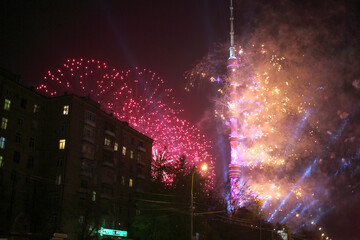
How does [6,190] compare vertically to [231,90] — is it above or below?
below

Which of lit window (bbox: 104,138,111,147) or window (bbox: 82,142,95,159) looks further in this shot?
lit window (bbox: 104,138,111,147)

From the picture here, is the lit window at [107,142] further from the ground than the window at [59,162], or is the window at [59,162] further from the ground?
the lit window at [107,142]

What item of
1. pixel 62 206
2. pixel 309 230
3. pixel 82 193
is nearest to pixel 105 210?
pixel 82 193

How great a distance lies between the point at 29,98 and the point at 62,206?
1552 centimetres

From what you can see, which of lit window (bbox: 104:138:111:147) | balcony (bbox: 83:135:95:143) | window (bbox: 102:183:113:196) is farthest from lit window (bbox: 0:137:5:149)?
window (bbox: 102:183:113:196)

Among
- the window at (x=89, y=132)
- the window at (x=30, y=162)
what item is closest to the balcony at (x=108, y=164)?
the window at (x=89, y=132)

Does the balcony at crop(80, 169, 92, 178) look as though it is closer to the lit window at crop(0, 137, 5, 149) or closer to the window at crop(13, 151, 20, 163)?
the window at crop(13, 151, 20, 163)

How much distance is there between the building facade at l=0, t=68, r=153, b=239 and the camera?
A: 160ft

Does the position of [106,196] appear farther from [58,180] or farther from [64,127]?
[64,127]

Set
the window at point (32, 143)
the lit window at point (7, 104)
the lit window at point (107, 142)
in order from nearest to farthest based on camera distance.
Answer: the lit window at point (7, 104)
the window at point (32, 143)
the lit window at point (107, 142)

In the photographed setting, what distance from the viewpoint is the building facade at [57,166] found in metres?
48.7

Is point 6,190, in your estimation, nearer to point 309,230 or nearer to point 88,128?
point 88,128

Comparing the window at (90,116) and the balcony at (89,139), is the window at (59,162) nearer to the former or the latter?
the balcony at (89,139)

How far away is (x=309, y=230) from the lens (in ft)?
427
